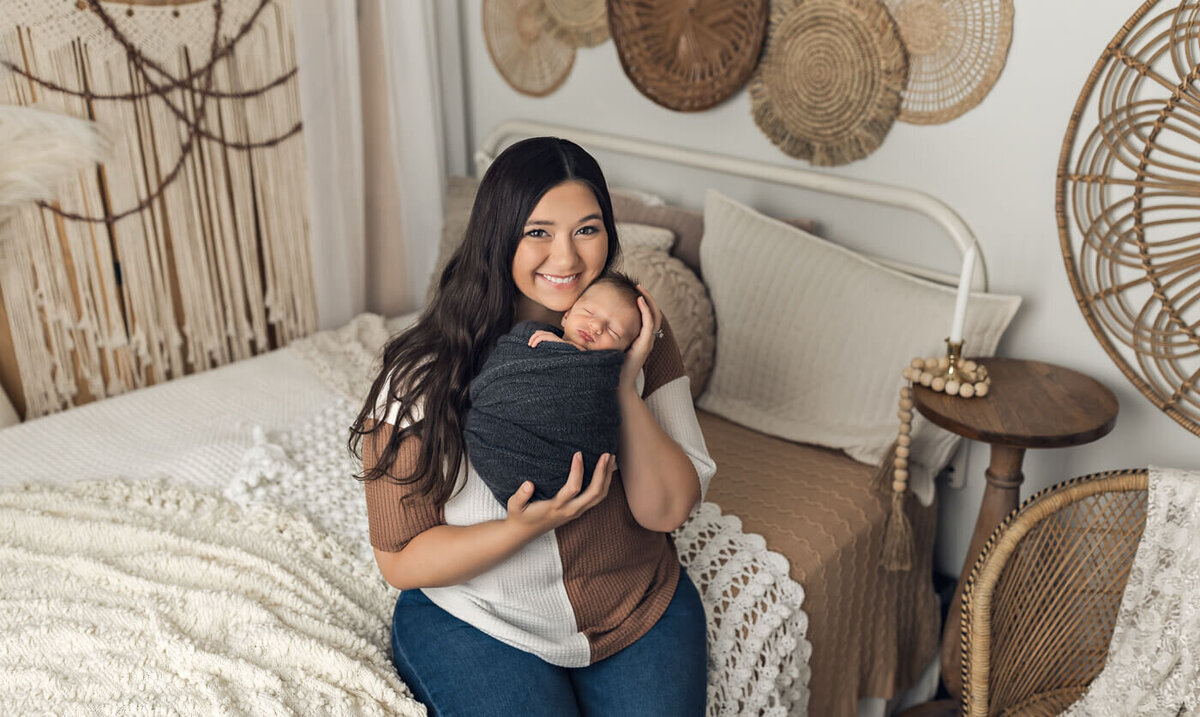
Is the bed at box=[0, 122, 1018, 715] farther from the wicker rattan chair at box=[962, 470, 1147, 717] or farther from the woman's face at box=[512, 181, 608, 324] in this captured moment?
the woman's face at box=[512, 181, 608, 324]

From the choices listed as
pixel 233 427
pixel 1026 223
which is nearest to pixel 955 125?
pixel 1026 223

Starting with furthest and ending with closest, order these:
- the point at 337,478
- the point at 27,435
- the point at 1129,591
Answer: the point at 27,435 < the point at 337,478 < the point at 1129,591

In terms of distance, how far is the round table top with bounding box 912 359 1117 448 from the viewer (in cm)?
143

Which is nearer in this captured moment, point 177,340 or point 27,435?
point 27,435

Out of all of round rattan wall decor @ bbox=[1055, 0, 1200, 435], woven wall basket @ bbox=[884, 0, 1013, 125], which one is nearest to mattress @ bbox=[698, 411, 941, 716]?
round rattan wall decor @ bbox=[1055, 0, 1200, 435]

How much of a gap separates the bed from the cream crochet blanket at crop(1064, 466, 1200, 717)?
1.24 feet

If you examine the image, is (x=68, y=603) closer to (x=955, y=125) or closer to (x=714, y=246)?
(x=714, y=246)

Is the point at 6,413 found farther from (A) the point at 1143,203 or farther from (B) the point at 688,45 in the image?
(A) the point at 1143,203

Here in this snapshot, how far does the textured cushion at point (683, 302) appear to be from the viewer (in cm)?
189

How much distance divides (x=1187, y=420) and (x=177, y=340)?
2082 millimetres

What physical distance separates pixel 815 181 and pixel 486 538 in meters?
1.15

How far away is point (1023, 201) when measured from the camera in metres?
1.71

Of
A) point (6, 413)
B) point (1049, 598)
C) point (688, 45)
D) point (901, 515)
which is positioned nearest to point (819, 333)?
point (901, 515)

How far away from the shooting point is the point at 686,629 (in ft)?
4.17
